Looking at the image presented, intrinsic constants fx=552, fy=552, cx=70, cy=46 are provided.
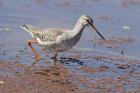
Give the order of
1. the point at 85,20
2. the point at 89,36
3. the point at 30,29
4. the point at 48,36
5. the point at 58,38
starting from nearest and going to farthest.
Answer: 1. the point at 58,38
2. the point at 48,36
3. the point at 85,20
4. the point at 30,29
5. the point at 89,36

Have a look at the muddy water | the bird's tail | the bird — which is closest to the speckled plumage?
the bird

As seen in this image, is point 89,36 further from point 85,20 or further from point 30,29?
point 30,29

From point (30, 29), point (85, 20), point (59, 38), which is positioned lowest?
point (59, 38)

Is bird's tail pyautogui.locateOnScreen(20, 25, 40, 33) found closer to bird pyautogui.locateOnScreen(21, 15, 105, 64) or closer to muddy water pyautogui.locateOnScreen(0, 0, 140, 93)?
bird pyautogui.locateOnScreen(21, 15, 105, 64)

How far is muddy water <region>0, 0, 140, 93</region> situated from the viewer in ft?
33.6

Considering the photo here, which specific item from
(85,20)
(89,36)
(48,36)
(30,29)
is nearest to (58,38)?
(48,36)

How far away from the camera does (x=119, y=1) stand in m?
15.0

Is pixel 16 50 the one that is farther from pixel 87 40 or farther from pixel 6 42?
pixel 87 40

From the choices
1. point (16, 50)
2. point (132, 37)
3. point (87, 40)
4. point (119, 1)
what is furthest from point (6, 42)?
point (119, 1)

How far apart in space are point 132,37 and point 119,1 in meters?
2.90

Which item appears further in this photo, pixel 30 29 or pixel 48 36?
pixel 30 29

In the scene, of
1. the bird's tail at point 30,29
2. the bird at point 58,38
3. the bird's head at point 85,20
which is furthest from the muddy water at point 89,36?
the bird's head at point 85,20

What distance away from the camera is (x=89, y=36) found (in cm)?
1241

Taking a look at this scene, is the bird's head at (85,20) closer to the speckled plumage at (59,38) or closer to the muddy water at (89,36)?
the speckled plumage at (59,38)
